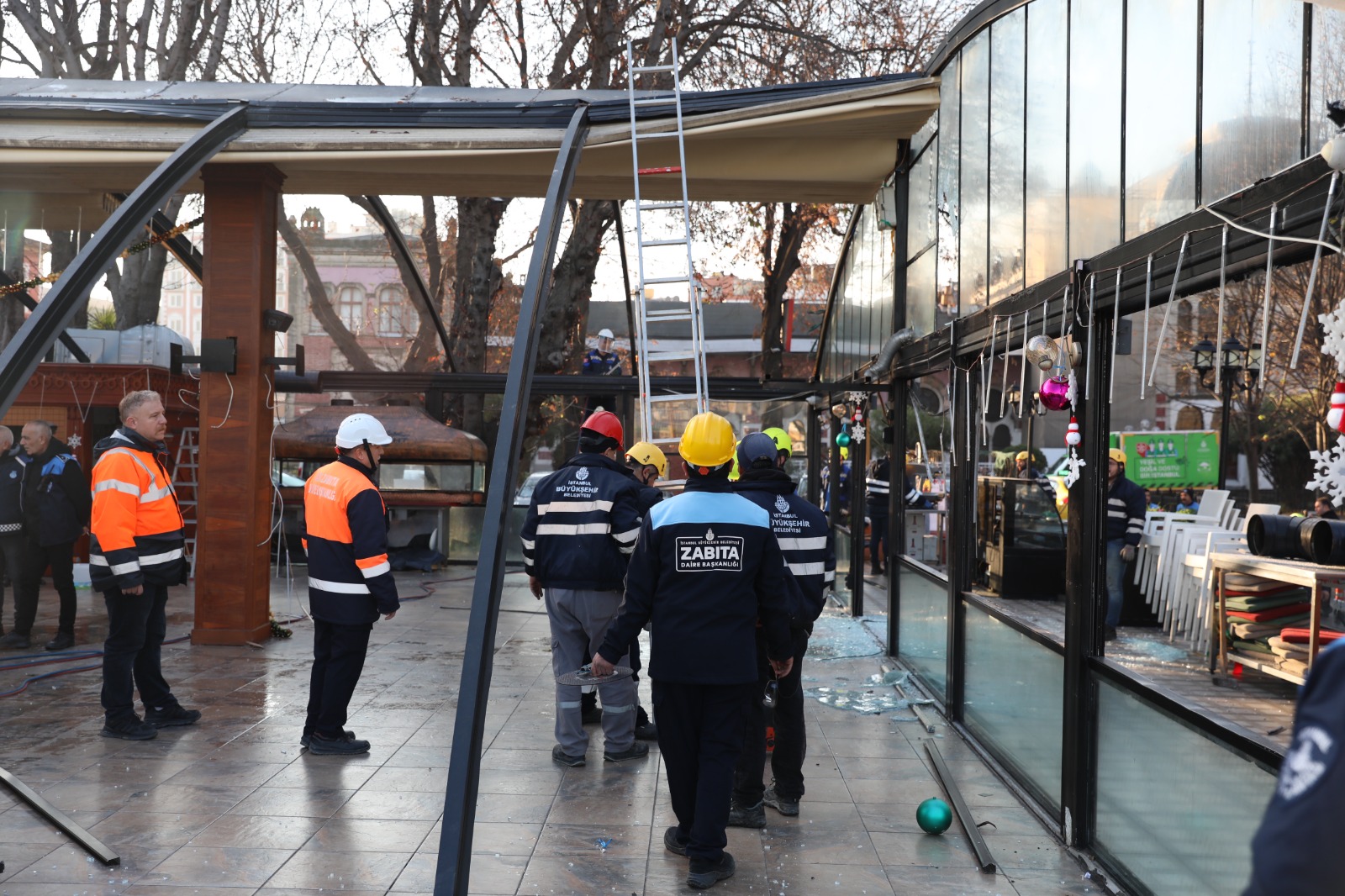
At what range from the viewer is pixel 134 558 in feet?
21.0

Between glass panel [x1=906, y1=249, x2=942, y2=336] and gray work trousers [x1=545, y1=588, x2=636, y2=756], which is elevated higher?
glass panel [x1=906, y1=249, x2=942, y2=336]

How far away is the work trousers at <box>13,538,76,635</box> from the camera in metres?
9.42

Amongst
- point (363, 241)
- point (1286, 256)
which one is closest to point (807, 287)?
point (363, 241)

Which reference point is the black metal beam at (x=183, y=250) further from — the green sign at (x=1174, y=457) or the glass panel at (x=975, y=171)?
the green sign at (x=1174, y=457)

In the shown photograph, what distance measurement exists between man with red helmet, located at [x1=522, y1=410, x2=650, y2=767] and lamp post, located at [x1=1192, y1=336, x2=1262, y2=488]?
2.99 meters

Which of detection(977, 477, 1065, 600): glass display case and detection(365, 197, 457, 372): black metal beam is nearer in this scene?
detection(977, 477, 1065, 600): glass display case

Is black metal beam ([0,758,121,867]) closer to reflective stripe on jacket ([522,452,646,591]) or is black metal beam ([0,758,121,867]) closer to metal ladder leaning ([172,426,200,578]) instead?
reflective stripe on jacket ([522,452,646,591])

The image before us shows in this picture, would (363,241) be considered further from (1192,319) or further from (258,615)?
(1192,319)

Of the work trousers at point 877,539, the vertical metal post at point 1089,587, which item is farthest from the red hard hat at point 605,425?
the work trousers at point 877,539

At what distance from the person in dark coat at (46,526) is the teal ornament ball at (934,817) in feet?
24.5

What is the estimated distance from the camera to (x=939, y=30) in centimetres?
1958

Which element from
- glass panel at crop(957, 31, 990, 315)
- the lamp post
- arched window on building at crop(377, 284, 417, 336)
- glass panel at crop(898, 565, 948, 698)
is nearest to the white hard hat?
glass panel at crop(957, 31, 990, 315)

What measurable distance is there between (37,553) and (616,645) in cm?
686

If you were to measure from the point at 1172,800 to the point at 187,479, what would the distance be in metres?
13.7
